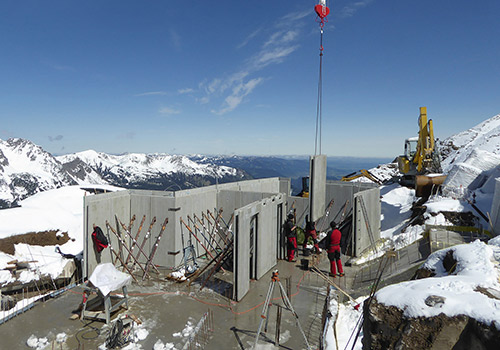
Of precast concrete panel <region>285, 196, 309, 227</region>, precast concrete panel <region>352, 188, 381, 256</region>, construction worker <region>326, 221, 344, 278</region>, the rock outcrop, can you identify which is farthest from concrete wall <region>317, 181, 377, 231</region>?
the rock outcrop

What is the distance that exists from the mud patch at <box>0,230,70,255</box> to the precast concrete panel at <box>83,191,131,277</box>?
5741mm

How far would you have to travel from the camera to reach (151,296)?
9758 mm

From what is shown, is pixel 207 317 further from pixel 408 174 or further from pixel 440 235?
pixel 408 174

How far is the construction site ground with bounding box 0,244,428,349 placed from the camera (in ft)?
24.4

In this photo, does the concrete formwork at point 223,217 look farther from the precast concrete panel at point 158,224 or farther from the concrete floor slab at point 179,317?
the concrete floor slab at point 179,317

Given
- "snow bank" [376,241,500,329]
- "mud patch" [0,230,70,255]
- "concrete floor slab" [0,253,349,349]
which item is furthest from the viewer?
"mud patch" [0,230,70,255]

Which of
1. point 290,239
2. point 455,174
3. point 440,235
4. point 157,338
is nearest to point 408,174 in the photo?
point 455,174

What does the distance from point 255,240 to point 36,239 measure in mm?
12366

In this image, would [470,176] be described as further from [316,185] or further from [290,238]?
[290,238]

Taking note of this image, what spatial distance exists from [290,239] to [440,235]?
19.6 feet

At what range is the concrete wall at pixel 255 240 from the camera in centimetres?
916

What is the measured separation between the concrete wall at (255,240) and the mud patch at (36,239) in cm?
1127

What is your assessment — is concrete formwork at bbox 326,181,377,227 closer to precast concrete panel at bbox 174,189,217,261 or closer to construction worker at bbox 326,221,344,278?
construction worker at bbox 326,221,344,278

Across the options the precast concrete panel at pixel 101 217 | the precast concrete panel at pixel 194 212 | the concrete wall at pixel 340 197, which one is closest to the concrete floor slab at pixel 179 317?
the precast concrete panel at pixel 101 217
